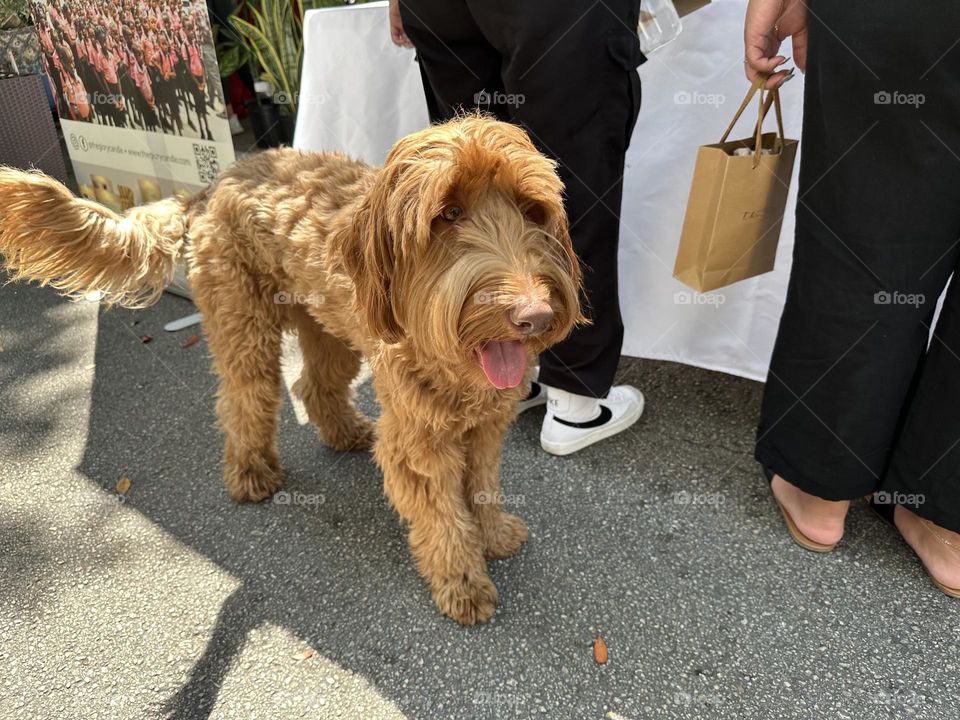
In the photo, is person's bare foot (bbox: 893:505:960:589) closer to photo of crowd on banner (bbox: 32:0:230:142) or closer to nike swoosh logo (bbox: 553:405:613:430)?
nike swoosh logo (bbox: 553:405:613:430)

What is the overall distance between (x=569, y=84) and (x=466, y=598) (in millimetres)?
1807

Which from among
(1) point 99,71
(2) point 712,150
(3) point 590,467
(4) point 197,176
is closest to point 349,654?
(3) point 590,467

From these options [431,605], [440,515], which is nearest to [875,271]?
[440,515]

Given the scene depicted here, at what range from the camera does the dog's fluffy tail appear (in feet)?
7.38

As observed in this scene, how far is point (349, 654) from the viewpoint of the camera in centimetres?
221

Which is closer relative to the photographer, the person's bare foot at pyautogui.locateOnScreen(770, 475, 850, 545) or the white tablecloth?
the person's bare foot at pyautogui.locateOnScreen(770, 475, 850, 545)

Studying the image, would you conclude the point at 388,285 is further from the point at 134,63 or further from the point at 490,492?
the point at 134,63

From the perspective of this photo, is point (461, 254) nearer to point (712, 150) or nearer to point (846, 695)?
point (712, 150)

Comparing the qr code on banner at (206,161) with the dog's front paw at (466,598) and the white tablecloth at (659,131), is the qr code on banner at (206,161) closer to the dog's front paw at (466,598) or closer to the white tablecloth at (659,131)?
the white tablecloth at (659,131)

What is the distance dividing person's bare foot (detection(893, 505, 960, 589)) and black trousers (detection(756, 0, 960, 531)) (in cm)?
12

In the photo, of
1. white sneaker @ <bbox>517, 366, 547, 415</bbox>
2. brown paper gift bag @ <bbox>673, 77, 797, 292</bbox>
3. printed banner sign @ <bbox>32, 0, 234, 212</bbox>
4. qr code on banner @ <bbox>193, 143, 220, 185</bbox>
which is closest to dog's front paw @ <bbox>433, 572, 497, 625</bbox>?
white sneaker @ <bbox>517, 366, 547, 415</bbox>

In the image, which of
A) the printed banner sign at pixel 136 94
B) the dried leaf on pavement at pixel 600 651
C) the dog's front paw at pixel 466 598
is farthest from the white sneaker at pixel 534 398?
the printed banner sign at pixel 136 94

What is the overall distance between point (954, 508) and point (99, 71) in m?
5.65

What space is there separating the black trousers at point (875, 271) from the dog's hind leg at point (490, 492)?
3.52 ft
